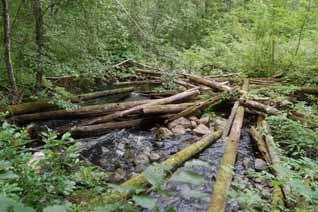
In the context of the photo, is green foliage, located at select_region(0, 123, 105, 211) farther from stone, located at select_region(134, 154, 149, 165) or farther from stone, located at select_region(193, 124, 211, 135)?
stone, located at select_region(193, 124, 211, 135)

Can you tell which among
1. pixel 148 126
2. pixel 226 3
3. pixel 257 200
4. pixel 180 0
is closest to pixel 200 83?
pixel 148 126

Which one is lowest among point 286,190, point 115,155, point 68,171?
point 115,155

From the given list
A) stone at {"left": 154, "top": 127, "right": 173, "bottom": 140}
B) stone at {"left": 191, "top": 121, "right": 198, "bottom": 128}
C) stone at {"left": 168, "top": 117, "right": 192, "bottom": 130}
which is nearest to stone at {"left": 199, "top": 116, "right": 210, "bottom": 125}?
stone at {"left": 191, "top": 121, "right": 198, "bottom": 128}

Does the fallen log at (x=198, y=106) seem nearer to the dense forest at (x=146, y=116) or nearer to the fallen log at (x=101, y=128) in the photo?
the dense forest at (x=146, y=116)

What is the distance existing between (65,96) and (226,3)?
14148 mm

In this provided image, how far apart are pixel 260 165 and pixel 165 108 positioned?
7.84ft

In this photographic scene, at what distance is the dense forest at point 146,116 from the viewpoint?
292 cm

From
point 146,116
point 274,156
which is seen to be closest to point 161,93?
point 146,116

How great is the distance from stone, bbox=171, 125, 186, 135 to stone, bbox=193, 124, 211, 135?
0.82ft

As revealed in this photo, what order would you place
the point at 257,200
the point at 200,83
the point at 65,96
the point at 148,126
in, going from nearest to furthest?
the point at 257,200, the point at 65,96, the point at 148,126, the point at 200,83

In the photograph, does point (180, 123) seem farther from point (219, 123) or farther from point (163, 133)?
point (219, 123)

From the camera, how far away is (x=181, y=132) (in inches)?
275

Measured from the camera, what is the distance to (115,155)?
5973 mm

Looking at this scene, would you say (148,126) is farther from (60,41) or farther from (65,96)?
(60,41)
